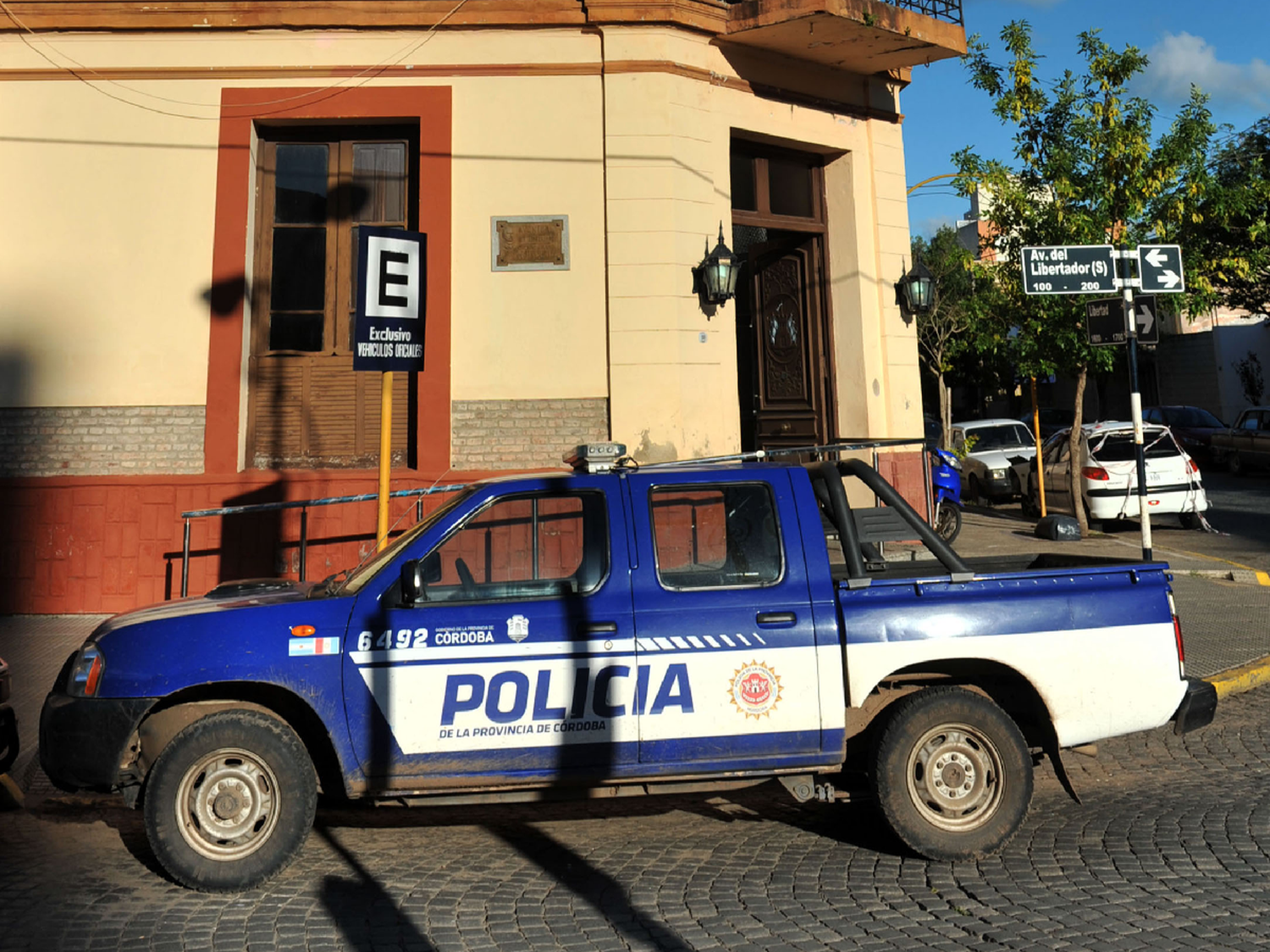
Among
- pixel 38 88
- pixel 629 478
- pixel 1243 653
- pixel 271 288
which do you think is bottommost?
pixel 1243 653

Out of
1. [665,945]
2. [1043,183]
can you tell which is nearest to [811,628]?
[665,945]

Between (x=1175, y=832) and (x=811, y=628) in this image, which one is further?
(x=1175, y=832)

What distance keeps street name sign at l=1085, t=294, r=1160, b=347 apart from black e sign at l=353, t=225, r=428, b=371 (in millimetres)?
6269

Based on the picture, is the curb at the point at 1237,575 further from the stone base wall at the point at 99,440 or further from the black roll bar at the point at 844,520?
the stone base wall at the point at 99,440

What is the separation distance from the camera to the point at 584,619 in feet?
15.0

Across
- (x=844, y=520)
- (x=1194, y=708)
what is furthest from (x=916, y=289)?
(x=1194, y=708)

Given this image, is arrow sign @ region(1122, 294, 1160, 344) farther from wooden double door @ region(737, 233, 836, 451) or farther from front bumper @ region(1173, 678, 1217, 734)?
front bumper @ region(1173, 678, 1217, 734)

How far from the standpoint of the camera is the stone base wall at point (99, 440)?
1086 centimetres

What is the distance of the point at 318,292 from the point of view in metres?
11.7

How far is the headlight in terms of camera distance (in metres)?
4.55

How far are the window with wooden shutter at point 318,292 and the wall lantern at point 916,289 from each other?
19.6 feet

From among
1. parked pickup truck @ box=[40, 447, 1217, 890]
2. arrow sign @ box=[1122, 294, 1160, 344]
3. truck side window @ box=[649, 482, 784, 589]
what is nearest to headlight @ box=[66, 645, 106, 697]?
parked pickup truck @ box=[40, 447, 1217, 890]

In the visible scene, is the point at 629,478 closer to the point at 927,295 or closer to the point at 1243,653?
the point at 1243,653

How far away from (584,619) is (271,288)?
8.44 metres
